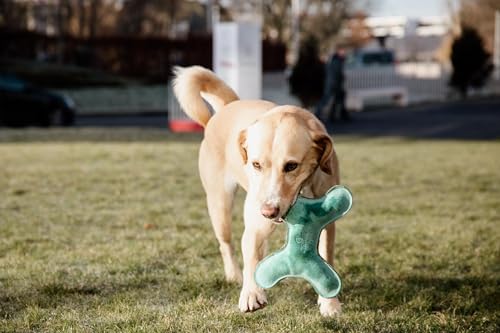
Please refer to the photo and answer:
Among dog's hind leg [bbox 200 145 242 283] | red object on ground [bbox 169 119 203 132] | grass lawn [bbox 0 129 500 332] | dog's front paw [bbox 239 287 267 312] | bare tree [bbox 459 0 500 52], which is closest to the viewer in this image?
dog's front paw [bbox 239 287 267 312]

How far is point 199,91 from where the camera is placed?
492 cm

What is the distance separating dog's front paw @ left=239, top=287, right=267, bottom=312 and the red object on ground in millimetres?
13506

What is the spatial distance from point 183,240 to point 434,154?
7632mm

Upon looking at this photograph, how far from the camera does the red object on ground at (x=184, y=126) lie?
1716 cm

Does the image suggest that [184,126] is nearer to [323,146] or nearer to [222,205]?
[222,205]

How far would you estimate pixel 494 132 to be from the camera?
701 inches

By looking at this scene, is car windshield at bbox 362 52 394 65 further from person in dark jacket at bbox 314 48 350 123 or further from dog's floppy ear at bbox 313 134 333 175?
dog's floppy ear at bbox 313 134 333 175

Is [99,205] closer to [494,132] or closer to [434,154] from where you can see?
[434,154]

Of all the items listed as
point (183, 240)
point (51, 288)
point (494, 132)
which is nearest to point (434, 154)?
point (494, 132)

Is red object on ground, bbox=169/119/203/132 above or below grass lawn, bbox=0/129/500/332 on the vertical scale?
below

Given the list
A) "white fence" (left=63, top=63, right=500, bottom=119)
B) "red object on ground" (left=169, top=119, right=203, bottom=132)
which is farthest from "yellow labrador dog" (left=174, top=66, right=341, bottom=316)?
"white fence" (left=63, top=63, right=500, bottom=119)

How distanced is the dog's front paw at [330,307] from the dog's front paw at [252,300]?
0.34 m

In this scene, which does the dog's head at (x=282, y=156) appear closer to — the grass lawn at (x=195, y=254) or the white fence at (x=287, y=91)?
the grass lawn at (x=195, y=254)

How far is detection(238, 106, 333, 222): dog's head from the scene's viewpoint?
130 inches
